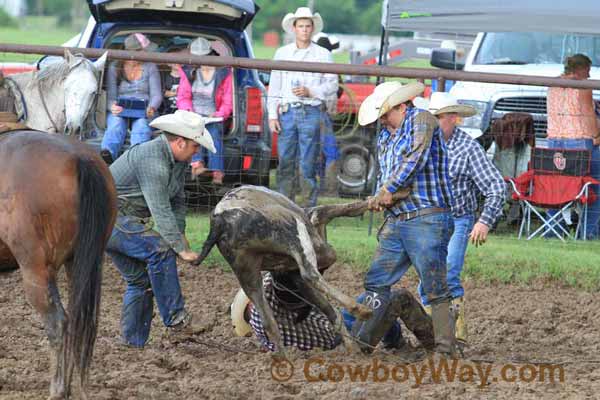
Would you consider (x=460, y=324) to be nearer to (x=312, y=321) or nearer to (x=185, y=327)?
(x=312, y=321)

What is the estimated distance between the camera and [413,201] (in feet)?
21.5

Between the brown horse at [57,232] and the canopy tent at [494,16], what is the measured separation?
6532 millimetres

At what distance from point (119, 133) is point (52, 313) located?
481 cm

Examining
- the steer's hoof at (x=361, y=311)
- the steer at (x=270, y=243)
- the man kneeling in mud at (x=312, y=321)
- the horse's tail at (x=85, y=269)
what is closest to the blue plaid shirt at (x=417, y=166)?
the steer at (x=270, y=243)

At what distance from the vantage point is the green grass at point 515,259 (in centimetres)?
941

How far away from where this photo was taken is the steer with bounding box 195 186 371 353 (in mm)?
6117

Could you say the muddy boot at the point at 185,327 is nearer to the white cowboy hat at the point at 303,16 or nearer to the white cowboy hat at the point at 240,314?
the white cowboy hat at the point at 240,314

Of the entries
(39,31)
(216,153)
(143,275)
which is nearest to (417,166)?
(143,275)

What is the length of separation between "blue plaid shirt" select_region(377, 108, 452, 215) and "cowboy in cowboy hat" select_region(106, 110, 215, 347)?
1301 mm

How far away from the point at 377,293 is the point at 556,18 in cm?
533

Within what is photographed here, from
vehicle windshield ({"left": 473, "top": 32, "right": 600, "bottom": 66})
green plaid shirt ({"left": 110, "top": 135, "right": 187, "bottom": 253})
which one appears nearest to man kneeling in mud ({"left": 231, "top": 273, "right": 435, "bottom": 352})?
green plaid shirt ({"left": 110, "top": 135, "right": 187, "bottom": 253})

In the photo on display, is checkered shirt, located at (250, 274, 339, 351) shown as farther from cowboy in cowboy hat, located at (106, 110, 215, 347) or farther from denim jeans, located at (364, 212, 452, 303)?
cowboy in cowboy hat, located at (106, 110, 215, 347)

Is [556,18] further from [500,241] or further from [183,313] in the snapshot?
[183,313]

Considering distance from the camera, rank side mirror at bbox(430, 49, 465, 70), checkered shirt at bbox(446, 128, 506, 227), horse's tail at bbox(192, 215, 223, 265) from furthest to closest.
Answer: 1. side mirror at bbox(430, 49, 465, 70)
2. checkered shirt at bbox(446, 128, 506, 227)
3. horse's tail at bbox(192, 215, 223, 265)
